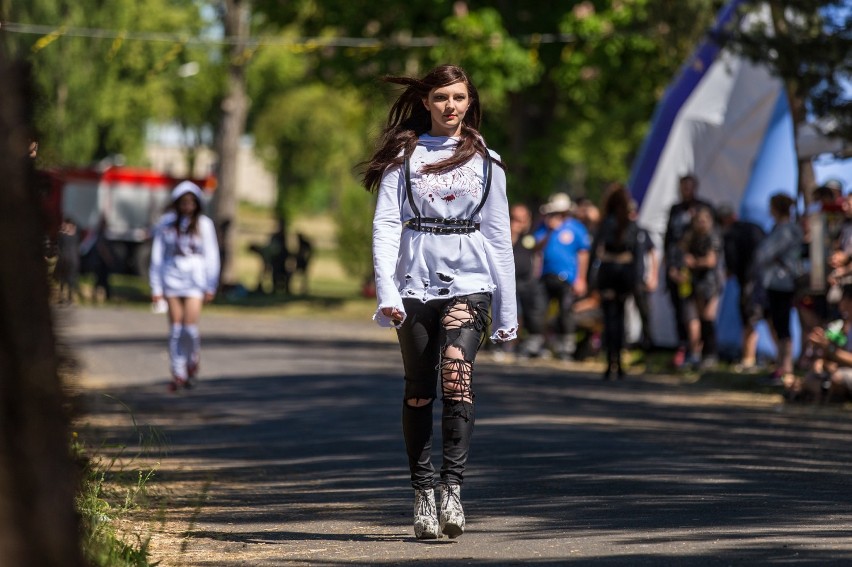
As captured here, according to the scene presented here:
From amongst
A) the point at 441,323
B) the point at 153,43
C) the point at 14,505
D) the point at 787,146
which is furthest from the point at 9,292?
the point at 153,43

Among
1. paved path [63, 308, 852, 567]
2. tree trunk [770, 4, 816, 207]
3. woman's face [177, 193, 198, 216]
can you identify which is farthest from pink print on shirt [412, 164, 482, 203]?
tree trunk [770, 4, 816, 207]

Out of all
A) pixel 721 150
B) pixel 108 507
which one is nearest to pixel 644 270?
A: pixel 721 150

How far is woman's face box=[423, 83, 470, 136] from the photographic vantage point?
24.1ft

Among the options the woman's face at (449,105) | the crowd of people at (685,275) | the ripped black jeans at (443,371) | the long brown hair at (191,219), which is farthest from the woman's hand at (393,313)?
the long brown hair at (191,219)

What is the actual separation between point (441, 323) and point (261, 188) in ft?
472

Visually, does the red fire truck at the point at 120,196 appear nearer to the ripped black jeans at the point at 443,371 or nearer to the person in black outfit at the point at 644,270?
the person in black outfit at the point at 644,270

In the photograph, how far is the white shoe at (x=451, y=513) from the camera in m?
6.97

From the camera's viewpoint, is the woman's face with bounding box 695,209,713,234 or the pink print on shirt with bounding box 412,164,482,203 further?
the woman's face with bounding box 695,209,713,234

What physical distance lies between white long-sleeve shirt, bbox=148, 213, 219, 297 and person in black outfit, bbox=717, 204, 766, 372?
586cm

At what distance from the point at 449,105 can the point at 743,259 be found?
40.8 ft

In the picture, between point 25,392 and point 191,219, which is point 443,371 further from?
point 191,219

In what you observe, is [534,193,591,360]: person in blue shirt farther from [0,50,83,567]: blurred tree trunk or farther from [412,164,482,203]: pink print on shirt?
[0,50,83,567]: blurred tree trunk

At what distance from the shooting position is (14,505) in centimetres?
345

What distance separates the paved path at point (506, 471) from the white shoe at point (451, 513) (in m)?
0.07
